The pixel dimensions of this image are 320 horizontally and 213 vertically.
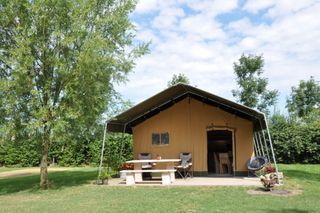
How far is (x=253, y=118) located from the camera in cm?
1500

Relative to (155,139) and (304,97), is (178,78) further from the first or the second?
(304,97)

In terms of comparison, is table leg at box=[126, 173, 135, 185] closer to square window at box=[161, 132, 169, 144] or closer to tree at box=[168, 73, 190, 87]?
square window at box=[161, 132, 169, 144]

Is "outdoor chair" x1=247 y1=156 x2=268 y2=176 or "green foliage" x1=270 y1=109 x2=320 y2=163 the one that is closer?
"outdoor chair" x1=247 y1=156 x2=268 y2=176

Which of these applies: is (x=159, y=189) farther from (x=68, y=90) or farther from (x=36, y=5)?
(x=36, y=5)

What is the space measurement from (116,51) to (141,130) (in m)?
3.96

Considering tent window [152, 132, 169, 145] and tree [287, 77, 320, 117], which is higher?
tree [287, 77, 320, 117]

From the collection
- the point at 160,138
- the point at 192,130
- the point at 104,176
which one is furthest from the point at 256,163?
the point at 104,176

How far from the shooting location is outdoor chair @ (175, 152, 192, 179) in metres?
14.1

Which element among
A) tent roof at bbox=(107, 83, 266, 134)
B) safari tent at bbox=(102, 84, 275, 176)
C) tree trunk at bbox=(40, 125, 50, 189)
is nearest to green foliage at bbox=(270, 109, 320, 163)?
safari tent at bbox=(102, 84, 275, 176)

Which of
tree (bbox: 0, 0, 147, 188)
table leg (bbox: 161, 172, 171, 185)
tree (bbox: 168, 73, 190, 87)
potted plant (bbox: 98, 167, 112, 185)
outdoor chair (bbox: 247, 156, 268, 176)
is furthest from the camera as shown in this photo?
tree (bbox: 168, 73, 190, 87)

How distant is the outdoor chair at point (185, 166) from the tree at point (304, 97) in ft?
89.6

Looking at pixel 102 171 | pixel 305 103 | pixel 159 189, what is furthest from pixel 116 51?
pixel 305 103

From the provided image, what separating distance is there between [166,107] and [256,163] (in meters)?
4.03

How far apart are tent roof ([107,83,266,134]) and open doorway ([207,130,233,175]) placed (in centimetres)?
121
